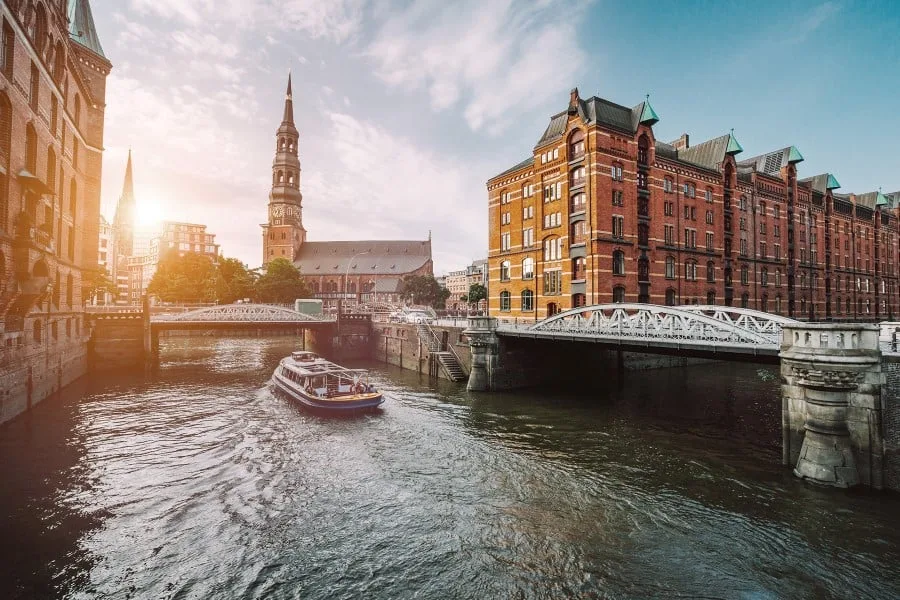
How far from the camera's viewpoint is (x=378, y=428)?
70.8ft

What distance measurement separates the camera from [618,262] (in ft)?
122

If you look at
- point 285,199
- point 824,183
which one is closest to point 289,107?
point 285,199

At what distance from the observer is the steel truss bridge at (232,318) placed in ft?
128

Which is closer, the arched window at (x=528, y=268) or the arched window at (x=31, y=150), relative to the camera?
the arched window at (x=31, y=150)

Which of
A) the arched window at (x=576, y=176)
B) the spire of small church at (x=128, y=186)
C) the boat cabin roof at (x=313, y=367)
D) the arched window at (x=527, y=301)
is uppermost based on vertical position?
the spire of small church at (x=128, y=186)

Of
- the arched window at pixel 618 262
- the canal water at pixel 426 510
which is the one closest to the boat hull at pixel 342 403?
the canal water at pixel 426 510

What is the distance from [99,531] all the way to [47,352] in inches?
738

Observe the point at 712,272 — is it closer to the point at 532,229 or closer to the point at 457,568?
the point at 532,229

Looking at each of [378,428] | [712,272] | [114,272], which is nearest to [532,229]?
[712,272]

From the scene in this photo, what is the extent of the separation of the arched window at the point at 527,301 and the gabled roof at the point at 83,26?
135ft

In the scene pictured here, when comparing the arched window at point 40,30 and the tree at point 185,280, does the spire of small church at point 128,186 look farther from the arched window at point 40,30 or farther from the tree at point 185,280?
the arched window at point 40,30

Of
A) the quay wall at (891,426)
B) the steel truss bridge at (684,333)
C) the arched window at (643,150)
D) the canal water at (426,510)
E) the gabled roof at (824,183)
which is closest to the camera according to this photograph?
the canal water at (426,510)

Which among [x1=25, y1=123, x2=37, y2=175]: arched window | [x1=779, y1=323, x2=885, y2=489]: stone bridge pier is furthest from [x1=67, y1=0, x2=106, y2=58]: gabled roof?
[x1=779, y1=323, x2=885, y2=489]: stone bridge pier

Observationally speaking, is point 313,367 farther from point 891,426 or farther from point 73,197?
point 891,426
